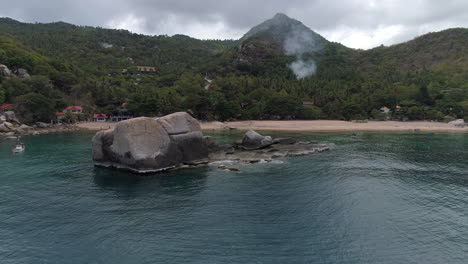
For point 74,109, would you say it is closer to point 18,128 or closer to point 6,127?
point 18,128

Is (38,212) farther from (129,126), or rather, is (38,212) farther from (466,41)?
(466,41)

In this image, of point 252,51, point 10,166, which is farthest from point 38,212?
point 252,51

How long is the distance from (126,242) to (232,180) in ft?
46.3

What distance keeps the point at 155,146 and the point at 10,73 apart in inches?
3785

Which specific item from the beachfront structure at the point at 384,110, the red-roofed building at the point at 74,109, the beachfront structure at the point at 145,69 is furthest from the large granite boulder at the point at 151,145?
the beachfront structure at the point at 145,69

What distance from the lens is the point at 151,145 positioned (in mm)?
31422

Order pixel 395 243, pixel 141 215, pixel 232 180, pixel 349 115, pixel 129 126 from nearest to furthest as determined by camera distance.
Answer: pixel 395 243 → pixel 141 215 → pixel 232 180 → pixel 129 126 → pixel 349 115

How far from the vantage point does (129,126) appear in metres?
31.2

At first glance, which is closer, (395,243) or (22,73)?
(395,243)

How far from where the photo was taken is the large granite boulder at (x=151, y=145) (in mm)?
31094

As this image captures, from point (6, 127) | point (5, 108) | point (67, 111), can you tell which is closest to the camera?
point (6, 127)

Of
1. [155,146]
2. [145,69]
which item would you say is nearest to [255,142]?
[155,146]

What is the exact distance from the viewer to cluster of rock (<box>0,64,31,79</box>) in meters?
93.5

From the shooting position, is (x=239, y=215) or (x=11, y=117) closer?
(x=239, y=215)
